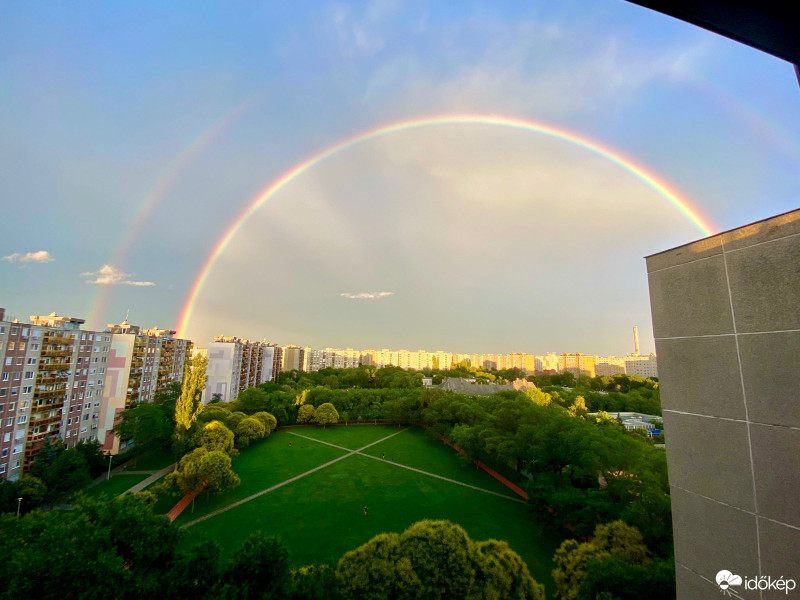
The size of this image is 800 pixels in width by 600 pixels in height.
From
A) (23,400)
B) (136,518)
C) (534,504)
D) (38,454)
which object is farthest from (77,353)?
(534,504)

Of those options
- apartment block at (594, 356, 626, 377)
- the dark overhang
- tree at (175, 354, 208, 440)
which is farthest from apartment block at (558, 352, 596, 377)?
the dark overhang

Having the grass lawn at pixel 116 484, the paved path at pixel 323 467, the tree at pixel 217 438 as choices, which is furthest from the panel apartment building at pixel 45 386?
the paved path at pixel 323 467

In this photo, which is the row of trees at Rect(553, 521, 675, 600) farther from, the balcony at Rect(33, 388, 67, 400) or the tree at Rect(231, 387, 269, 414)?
the tree at Rect(231, 387, 269, 414)

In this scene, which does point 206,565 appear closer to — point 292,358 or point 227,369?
point 227,369

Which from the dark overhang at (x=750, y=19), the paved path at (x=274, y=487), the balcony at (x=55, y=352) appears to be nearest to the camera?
the dark overhang at (x=750, y=19)

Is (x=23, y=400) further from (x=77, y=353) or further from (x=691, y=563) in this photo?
(x=691, y=563)

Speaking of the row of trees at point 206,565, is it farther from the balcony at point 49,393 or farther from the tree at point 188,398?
the balcony at point 49,393
